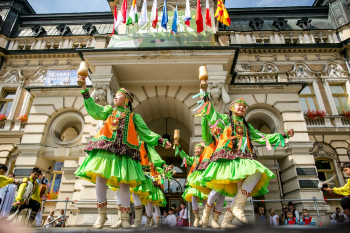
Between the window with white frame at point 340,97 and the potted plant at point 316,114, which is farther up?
the window with white frame at point 340,97

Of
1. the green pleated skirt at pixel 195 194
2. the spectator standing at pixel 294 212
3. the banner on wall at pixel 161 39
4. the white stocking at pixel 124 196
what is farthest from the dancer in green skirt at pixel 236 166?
the banner on wall at pixel 161 39

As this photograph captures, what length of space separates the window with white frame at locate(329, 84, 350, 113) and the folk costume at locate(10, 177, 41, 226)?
16.8 metres

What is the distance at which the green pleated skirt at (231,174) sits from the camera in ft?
11.1

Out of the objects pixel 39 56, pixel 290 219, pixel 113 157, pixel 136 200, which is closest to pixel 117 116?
pixel 113 157

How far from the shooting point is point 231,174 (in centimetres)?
348

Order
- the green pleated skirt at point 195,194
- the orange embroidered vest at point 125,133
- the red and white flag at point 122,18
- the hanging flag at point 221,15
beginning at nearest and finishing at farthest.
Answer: the orange embroidered vest at point 125,133 → the green pleated skirt at point 195,194 → the red and white flag at point 122,18 → the hanging flag at point 221,15

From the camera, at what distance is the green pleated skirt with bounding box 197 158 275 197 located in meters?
3.39

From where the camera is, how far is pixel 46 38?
60.6ft

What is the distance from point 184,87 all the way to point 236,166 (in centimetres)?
623

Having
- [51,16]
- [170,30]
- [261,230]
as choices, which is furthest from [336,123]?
[51,16]

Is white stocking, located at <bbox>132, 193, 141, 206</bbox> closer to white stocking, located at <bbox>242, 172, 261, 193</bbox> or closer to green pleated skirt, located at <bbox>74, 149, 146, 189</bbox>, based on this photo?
green pleated skirt, located at <bbox>74, 149, 146, 189</bbox>

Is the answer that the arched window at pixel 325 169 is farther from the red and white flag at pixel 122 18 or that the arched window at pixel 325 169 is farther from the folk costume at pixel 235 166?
the red and white flag at pixel 122 18

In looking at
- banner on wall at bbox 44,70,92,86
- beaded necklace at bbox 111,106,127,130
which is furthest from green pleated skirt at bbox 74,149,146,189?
banner on wall at bbox 44,70,92,86

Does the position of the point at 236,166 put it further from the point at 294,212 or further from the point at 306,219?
the point at 294,212
